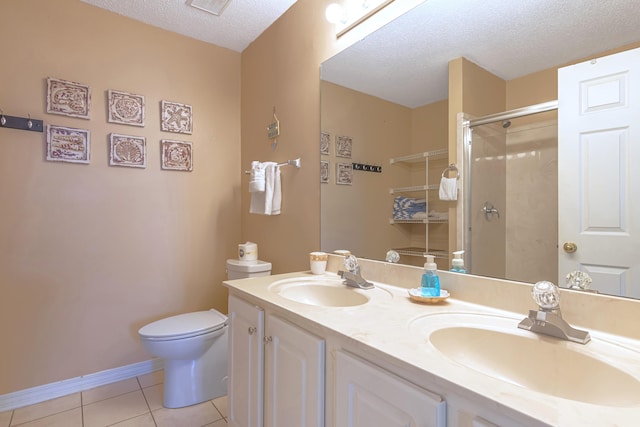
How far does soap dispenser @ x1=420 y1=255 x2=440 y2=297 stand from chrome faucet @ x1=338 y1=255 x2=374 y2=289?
289mm

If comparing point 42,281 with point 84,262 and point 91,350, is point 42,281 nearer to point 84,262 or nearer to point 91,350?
point 84,262

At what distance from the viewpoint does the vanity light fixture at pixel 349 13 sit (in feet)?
5.04

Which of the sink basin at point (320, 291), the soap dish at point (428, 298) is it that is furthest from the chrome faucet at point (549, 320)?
the sink basin at point (320, 291)

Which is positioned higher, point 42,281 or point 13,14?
point 13,14

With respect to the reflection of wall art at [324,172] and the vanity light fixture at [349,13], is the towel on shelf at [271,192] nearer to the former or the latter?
the reflection of wall art at [324,172]

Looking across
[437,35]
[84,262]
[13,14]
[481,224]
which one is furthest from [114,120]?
[481,224]

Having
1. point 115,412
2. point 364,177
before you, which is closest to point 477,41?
point 364,177

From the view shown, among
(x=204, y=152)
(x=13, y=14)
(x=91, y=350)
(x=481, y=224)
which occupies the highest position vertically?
(x=13, y=14)

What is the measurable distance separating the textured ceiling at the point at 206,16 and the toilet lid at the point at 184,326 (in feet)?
6.50

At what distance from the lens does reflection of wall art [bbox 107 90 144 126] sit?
2.12 m

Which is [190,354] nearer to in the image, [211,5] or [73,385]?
[73,385]

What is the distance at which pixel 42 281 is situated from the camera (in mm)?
1937

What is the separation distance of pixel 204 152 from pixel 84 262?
109 cm

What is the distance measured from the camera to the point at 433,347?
29.8 inches
